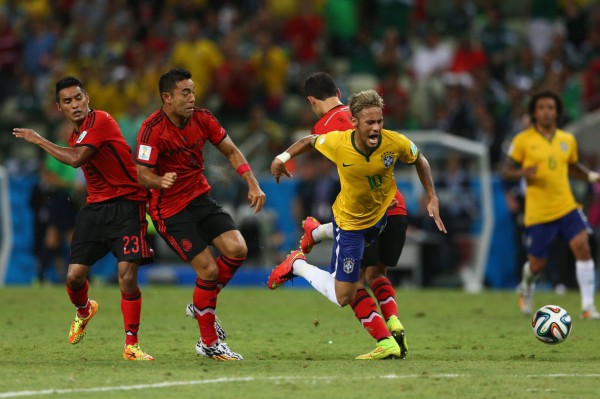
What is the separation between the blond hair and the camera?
393 inches

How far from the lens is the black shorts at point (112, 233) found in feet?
35.4

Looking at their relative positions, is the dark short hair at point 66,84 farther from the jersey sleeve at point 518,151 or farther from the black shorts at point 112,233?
the jersey sleeve at point 518,151

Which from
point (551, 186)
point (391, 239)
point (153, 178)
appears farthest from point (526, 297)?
point (153, 178)

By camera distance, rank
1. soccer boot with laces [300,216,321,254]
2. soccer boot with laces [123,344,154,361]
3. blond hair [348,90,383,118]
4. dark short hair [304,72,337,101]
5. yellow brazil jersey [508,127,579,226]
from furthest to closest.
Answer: yellow brazil jersey [508,127,579,226] < soccer boot with laces [300,216,321,254] < dark short hair [304,72,337,101] < soccer boot with laces [123,344,154,361] < blond hair [348,90,383,118]

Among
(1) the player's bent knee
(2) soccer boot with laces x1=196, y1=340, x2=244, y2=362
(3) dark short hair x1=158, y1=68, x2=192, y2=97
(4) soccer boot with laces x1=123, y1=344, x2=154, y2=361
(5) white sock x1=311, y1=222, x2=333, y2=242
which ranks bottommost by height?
(4) soccer boot with laces x1=123, y1=344, x2=154, y2=361

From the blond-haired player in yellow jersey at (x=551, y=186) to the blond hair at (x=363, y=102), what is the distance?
5029 mm

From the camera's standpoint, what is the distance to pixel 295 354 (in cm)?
1115

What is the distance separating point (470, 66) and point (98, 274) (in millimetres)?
7759

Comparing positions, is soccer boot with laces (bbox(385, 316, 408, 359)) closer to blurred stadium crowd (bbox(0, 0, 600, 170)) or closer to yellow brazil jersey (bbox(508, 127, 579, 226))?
yellow brazil jersey (bbox(508, 127, 579, 226))

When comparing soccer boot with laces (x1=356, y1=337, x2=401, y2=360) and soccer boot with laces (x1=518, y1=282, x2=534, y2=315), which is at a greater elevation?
soccer boot with laces (x1=518, y1=282, x2=534, y2=315)

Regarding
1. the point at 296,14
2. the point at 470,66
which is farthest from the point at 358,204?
the point at 296,14

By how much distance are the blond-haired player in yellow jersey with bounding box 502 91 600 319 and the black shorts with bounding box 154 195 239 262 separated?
16.9 ft

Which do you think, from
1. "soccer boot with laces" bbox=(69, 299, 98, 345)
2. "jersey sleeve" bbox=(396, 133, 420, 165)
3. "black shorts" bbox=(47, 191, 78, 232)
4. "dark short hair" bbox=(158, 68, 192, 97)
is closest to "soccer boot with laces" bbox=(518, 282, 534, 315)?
"jersey sleeve" bbox=(396, 133, 420, 165)

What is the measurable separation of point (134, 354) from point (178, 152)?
1778mm
